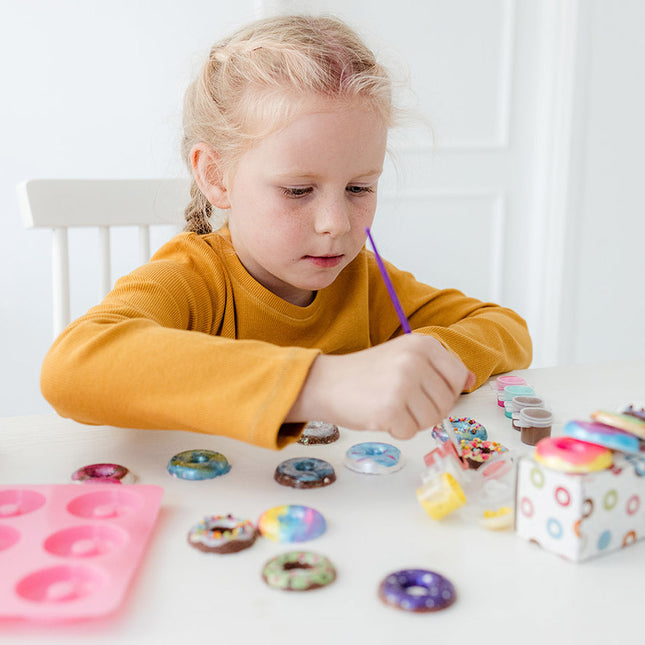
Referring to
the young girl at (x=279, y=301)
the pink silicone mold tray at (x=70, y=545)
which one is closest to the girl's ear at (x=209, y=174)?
the young girl at (x=279, y=301)

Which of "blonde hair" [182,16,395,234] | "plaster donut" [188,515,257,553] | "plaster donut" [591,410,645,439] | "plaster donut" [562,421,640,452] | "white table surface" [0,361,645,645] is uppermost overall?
"blonde hair" [182,16,395,234]

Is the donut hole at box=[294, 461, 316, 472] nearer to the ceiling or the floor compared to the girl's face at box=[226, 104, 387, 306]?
nearer to the floor

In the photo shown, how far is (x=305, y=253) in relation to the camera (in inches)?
33.9

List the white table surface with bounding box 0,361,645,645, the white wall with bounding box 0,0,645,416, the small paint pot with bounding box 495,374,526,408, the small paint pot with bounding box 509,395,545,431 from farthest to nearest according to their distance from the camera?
the white wall with bounding box 0,0,645,416 < the small paint pot with bounding box 495,374,526,408 < the small paint pot with bounding box 509,395,545,431 < the white table surface with bounding box 0,361,645,645

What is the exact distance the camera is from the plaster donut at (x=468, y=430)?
0.68 meters

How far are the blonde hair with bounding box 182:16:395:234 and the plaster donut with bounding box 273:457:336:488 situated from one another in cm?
39

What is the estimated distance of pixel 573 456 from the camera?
465 millimetres

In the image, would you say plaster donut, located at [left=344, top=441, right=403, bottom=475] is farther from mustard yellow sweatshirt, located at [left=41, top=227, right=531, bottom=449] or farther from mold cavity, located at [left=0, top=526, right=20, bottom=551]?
mold cavity, located at [left=0, top=526, right=20, bottom=551]

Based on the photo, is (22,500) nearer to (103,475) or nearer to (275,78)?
(103,475)

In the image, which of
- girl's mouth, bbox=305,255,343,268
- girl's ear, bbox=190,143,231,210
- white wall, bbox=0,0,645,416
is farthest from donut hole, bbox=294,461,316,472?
white wall, bbox=0,0,645,416

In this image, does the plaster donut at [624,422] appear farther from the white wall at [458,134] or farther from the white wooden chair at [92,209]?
the white wall at [458,134]

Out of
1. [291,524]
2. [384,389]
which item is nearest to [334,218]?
[384,389]

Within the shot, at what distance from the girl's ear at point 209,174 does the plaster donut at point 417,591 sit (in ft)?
2.00

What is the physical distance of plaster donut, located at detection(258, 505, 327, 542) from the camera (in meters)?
0.50
